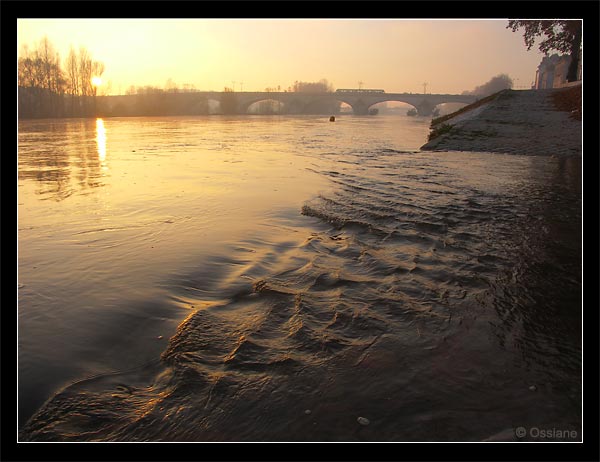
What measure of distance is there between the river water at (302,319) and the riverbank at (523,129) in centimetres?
1000

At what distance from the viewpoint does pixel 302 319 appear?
391 cm

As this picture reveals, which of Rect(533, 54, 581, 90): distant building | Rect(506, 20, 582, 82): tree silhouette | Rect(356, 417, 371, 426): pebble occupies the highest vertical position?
Rect(533, 54, 581, 90): distant building

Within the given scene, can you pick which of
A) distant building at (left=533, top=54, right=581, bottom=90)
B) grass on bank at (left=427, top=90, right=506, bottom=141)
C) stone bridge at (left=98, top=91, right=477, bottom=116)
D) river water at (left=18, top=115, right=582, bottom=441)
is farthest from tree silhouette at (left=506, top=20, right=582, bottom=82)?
stone bridge at (left=98, top=91, right=477, bottom=116)

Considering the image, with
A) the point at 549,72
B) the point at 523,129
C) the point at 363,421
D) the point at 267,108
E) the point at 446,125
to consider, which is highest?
the point at 549,72

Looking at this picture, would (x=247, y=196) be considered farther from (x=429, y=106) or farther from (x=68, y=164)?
(x=429, y=106)

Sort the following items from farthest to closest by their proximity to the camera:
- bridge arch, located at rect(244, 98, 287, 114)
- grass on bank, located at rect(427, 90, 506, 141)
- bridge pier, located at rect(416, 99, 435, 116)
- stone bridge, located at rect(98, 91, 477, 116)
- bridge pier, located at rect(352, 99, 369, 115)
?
bridge pier, located at rect(352, 99, 369, 115), bridge arch, located at rect(244, 98, 287, 114), bridge pier, located at rect(416, 99, 435, 116), stone bridge, located at rect(98, 91, 477, 116), grass on bank, located at rect(427, 90, 506, 141)

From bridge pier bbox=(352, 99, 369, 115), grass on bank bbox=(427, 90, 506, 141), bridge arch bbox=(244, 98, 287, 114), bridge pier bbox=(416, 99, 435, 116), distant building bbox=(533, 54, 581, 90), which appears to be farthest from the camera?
bridge pier bbox=(352, 99, 369, 115)

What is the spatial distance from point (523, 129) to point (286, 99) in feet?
394

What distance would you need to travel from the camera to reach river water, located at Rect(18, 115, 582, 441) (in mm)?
Answer: 2699

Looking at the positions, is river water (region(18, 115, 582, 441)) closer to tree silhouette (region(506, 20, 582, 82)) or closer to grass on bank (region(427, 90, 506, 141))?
grass on bank (region(427, 90, 506, 141))

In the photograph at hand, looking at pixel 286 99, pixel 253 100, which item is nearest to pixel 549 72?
pixel 286 99

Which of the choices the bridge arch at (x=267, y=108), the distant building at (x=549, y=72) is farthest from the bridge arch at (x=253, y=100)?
the distant building at (x=549, y=72)

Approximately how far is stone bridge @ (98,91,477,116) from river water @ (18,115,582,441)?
104875 millimetres

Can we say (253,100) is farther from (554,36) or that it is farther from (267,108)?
(554,36)
